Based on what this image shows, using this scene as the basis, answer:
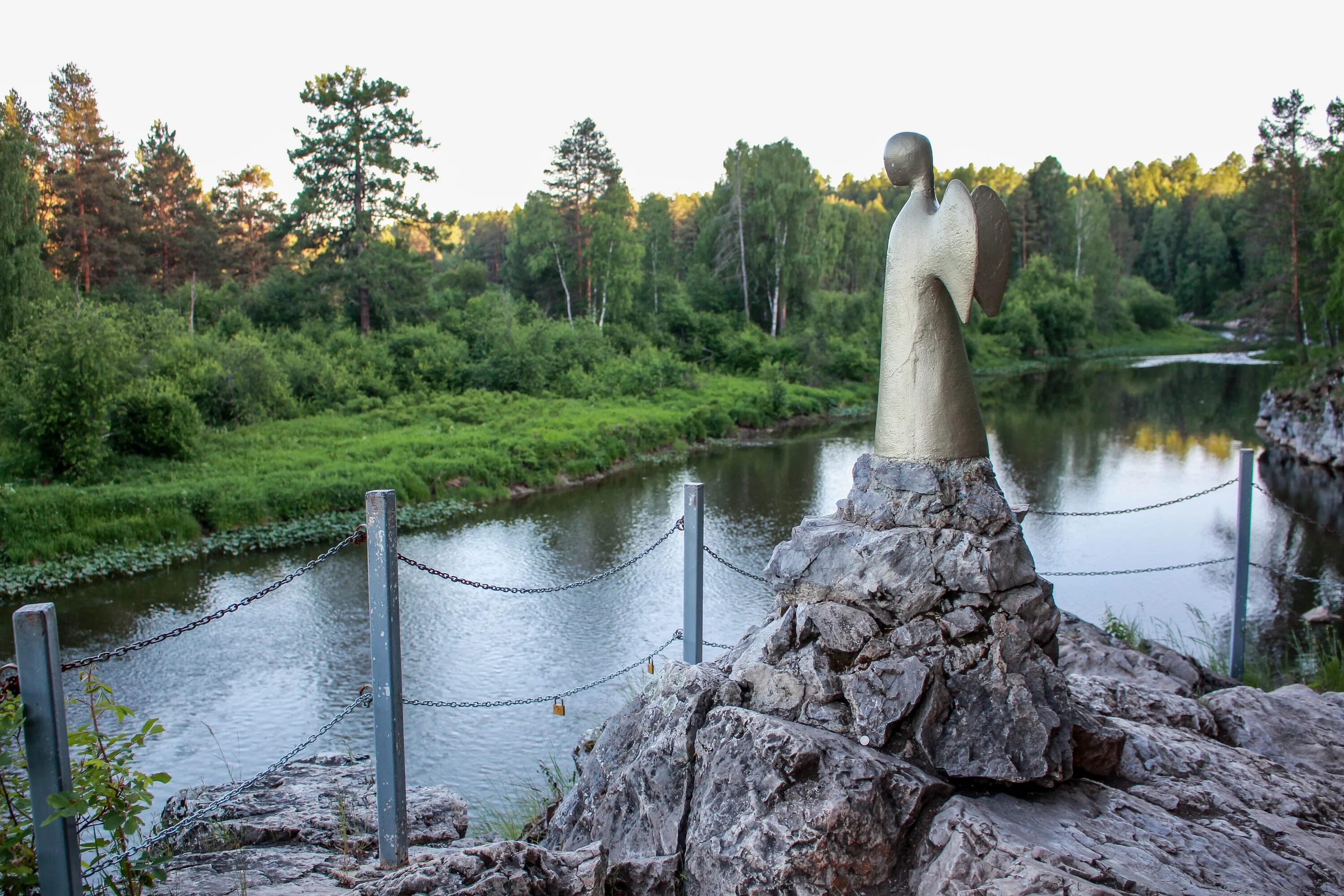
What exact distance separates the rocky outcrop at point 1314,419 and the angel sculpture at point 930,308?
81.5 feet

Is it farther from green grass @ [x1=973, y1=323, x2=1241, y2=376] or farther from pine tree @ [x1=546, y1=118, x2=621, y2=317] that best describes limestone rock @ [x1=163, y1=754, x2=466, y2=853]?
green grass @ [x1=973, y1=323, x2=1241, y2=376]

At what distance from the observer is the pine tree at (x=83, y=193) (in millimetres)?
32625

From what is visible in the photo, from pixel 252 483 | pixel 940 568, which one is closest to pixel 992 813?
pixel 940 568

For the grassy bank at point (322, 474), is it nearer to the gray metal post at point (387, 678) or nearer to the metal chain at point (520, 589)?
the metal chain at point (520, 589)

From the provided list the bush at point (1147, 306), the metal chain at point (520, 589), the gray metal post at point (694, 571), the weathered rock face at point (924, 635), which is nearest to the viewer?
the weathered rock face at point (924, 635)

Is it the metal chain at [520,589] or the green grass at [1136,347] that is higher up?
the green grass at [1136,347]

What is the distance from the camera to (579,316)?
144ft

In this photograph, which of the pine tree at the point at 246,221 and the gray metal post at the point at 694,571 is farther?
the pine tree at the point at 246,221

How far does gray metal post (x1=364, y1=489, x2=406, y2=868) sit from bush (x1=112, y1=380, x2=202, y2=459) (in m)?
18.2

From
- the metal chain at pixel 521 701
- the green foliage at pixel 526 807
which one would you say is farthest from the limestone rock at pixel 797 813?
the metal chain at pixel 521 701

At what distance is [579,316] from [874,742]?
40178 millimetres

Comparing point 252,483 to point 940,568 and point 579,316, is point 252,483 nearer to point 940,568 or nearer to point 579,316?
point 940,568

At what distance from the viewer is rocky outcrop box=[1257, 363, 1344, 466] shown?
2488cm

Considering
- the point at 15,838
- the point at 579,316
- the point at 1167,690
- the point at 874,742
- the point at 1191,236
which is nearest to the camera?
the point at 15,838
